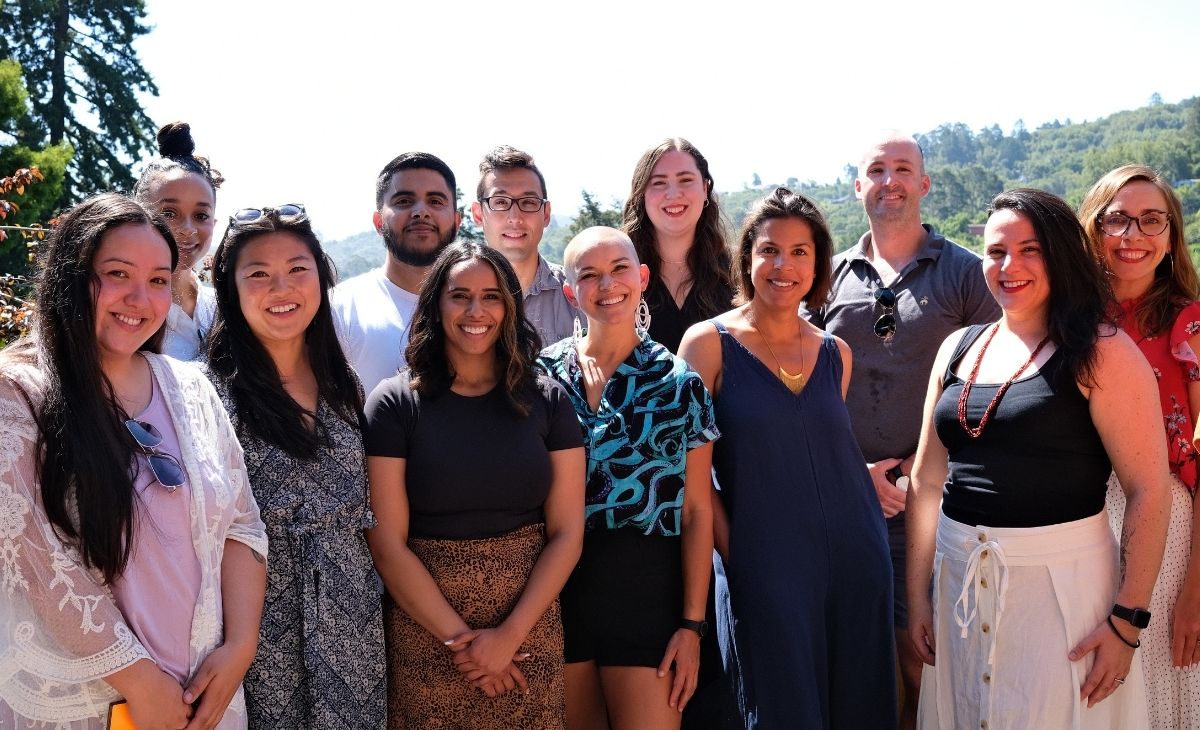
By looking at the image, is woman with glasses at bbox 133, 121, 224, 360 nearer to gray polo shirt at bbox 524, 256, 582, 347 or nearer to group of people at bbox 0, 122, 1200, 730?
group of people at bbox 0, 122, 1200, 730

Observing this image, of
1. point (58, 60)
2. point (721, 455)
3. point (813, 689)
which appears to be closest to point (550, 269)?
point (721, 455)

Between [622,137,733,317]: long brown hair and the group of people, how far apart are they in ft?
2.52

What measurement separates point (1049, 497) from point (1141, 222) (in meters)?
1.34

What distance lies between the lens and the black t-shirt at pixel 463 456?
3098mm

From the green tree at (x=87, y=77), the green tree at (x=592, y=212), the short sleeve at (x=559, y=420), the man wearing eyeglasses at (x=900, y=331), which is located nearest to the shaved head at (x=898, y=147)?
the man wearing eyeglasses at (x=900, y=331)

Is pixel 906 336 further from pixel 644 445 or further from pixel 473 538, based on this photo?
pixel 473 538

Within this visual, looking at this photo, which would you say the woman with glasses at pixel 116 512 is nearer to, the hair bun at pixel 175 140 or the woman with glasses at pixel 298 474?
the woman with glasses at pixel 298 474

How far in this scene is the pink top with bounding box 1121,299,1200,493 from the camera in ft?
11.6

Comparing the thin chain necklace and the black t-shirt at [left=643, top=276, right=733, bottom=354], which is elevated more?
the black t-shirt at [left=643, top=276, right=733, bottom=354]

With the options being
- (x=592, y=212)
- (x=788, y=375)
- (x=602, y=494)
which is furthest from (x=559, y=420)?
(x=592, y=212)

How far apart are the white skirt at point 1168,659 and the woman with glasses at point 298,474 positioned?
2660 mm

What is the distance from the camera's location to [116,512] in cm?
243

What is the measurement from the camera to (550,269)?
16.2ft

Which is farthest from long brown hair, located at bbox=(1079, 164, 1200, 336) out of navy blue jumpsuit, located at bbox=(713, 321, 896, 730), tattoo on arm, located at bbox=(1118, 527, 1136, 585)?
navy blue jumpsuit, located at bbox=(713, 321, 896, 730)
